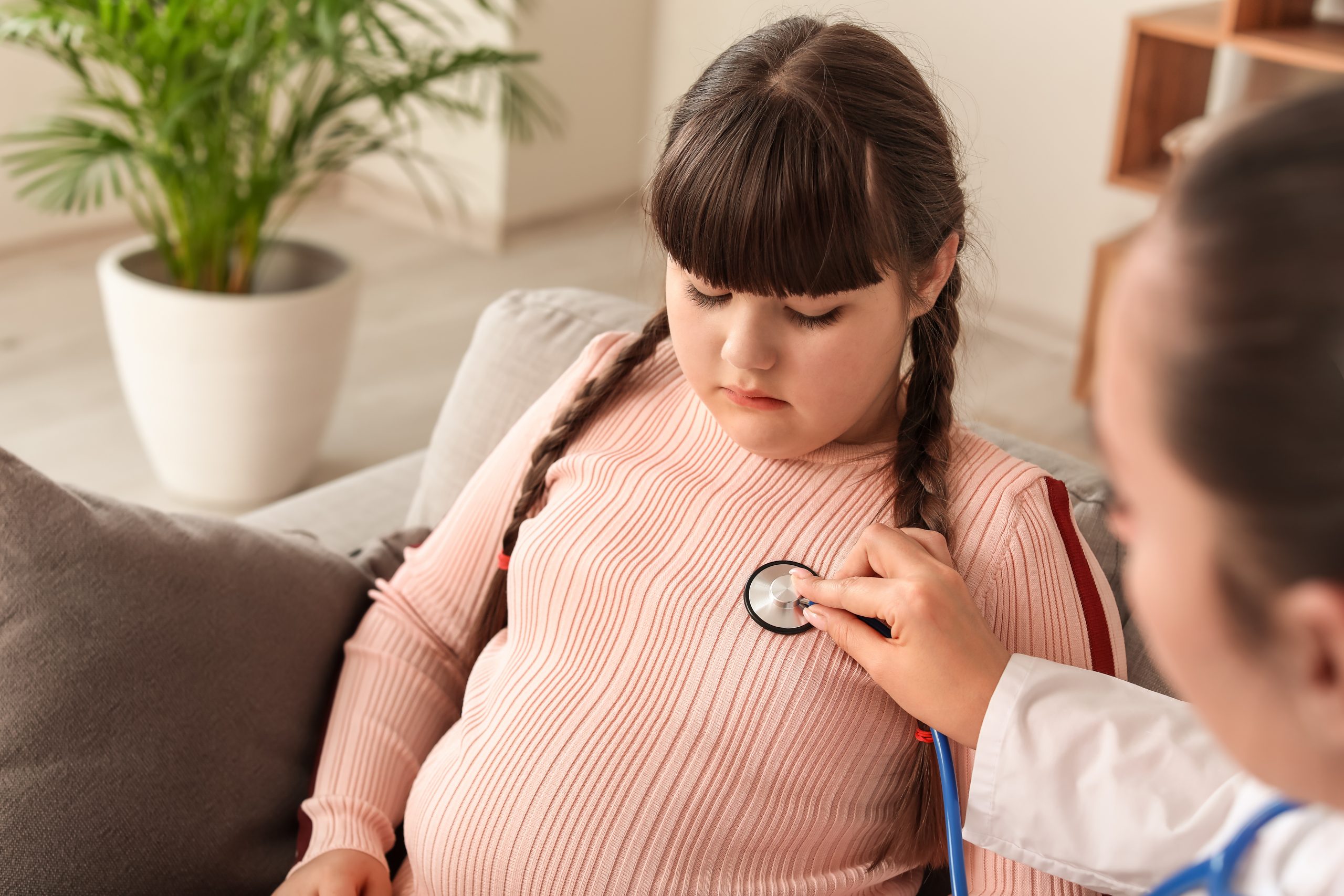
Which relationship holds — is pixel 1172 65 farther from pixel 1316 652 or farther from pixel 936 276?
pixel 1316 652

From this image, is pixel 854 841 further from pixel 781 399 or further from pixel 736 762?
pixel 781 399

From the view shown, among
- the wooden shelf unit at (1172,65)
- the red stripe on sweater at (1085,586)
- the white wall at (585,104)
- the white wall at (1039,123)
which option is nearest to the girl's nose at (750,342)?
the red stripe on sweater at (1085,586)

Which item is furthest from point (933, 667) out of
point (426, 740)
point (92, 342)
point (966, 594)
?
point (92, 342)

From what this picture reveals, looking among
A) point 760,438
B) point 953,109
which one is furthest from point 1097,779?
point 953,109

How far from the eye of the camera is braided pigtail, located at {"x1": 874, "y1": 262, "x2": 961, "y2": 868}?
3.05ft

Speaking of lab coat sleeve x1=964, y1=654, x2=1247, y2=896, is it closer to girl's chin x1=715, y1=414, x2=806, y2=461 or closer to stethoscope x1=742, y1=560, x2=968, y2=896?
stethoscope x1=742, y1=560, x2=968, y2=896

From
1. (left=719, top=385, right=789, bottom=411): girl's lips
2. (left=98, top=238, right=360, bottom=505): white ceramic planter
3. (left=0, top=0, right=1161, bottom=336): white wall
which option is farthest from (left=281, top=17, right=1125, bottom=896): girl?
(left=0, top=0, right=1161, bottom=336): white wall

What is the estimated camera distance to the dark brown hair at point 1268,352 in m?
0.38

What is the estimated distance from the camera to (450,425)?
53.8 inches

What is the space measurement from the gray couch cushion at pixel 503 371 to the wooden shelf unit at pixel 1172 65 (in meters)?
1.61

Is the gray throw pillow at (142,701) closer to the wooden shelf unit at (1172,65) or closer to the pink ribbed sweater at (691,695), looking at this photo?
the pink ribbed sweater at (691,695)

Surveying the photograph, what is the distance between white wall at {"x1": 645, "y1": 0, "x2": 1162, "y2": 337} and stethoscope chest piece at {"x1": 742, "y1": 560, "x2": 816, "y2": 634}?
250 centimetres

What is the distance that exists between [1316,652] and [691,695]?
57 cm

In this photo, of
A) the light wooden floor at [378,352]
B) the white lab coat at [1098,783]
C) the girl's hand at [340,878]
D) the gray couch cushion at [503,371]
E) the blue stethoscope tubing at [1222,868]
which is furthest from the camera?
the light wooden floor at [378,352]
